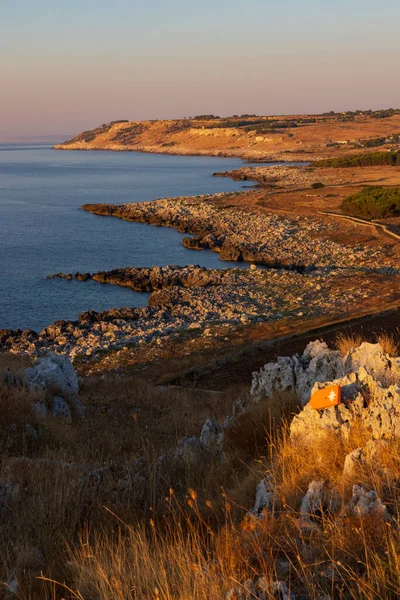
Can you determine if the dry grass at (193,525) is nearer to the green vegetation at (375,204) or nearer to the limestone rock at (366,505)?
the limestone rock at (366,505)

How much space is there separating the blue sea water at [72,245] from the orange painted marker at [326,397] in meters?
26.5

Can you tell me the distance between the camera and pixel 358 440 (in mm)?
5293

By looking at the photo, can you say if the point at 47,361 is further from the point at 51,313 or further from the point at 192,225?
the point at 192,225

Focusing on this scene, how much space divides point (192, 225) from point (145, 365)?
39.5m

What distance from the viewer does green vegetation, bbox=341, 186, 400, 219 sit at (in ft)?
176

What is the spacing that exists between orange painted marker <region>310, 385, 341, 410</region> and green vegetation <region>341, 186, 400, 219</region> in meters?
50.0

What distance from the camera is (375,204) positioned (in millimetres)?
54125

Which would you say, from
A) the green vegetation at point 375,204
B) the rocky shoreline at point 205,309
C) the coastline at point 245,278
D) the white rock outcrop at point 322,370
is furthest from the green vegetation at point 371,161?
the white rock outcrop at point 322,370

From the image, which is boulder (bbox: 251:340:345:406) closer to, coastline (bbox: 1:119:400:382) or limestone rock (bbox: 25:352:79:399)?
limestone rock (bbox: 25:352:79:399)

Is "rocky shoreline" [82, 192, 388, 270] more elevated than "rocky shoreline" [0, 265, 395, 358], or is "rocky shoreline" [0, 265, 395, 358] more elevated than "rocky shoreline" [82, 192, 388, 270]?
"rocky shoreline" [82, 192, 388, 270]

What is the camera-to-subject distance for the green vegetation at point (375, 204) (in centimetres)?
5362

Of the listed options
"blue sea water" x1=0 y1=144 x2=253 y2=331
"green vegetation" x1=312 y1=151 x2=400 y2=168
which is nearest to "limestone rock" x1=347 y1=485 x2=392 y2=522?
"blue sea water" x1=0 y1=144 x2=253 y2=331

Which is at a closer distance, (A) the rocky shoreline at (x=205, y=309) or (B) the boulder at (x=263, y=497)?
(B) the boulder at (x=263, y=497)

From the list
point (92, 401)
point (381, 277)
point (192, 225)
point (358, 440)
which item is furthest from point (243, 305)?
point (192, 225)
